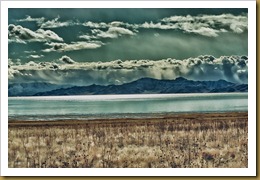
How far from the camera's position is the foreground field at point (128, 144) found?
4316 millimetres

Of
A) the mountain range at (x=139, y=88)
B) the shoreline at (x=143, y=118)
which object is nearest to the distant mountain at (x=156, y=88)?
the mountain range at (x=139, y=88)

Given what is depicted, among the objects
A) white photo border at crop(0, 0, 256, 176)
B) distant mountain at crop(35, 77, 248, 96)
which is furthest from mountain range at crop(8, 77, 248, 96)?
white photo border at crop(0, 0, 256, 176)

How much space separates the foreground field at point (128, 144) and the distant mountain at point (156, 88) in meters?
0.25

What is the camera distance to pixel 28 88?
4.31 m

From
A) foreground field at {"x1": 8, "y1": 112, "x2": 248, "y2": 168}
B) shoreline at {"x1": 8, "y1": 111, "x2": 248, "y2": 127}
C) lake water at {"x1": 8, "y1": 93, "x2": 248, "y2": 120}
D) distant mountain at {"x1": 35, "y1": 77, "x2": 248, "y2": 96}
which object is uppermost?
distant mountain at {"x1": 35, "y1": 77, "x2": 248, "y2": 96}

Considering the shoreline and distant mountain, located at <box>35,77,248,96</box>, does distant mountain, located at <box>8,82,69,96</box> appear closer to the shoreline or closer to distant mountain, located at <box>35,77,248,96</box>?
distant mountain, located at <box>35,77,248,96</box>

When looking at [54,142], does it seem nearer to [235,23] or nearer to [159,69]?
[159,69]

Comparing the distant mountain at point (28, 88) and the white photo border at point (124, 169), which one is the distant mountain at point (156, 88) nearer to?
the distant mountain at point (28, 88)

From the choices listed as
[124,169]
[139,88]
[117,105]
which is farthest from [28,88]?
[124,169]

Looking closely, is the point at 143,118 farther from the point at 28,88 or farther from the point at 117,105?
the point at 28,88

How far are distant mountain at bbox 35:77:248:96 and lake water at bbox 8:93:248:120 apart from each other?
4cm

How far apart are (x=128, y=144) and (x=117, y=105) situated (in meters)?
0.37

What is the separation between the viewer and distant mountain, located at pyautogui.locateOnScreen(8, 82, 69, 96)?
4.30 meters

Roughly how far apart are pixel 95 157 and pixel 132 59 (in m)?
0.96
